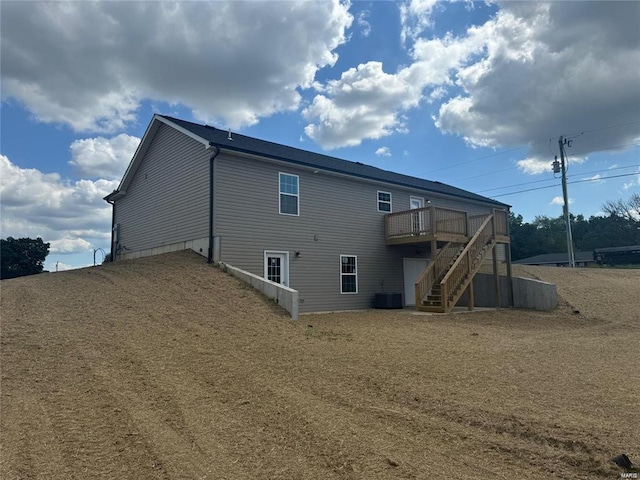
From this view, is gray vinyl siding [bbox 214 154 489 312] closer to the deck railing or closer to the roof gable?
the roof gable

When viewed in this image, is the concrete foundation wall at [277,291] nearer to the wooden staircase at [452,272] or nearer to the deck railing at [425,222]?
the wooden staircase at [452,272]

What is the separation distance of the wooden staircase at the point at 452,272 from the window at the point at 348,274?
2396mm

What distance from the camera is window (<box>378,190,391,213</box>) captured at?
653 inches

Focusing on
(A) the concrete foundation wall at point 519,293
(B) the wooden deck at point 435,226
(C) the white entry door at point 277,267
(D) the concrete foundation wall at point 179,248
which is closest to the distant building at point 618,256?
(A) the concrete foundation wall at point 519,293

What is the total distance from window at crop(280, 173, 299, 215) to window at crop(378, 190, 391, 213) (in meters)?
4.16

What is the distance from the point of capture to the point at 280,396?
4.74 m

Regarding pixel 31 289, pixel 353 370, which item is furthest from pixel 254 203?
pixel 353 370

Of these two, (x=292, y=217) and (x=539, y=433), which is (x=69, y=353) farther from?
(x=292, y=217)

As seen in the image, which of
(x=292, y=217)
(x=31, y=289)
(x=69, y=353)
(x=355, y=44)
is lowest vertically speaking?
(x=69, y=353)

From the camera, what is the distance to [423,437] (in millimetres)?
3693

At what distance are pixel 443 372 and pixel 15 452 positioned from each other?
15.9ft

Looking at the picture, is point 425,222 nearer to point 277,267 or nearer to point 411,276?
point 411,276

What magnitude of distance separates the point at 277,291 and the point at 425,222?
8253mm

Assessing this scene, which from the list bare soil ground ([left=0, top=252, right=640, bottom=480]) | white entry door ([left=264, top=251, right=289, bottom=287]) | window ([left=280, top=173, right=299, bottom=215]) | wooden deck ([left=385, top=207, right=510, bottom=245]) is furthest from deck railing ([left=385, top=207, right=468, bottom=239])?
bare soil ground ([left=0, top=252, right=640, bottom=480])
